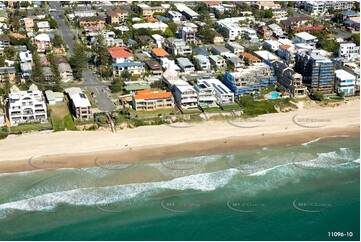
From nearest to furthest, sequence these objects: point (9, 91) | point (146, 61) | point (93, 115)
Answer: point (93, 115)
point (9, 91)
point (146, 61)

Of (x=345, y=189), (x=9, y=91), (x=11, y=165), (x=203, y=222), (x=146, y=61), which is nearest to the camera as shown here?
(x=203, y=222)

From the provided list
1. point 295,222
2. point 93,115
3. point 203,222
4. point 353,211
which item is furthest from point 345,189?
point 93,115

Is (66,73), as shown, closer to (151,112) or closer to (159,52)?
(159,52)

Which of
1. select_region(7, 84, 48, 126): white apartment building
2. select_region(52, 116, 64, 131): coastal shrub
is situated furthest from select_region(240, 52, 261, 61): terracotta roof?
select_region(7, 84, 48, 126): white apartment building

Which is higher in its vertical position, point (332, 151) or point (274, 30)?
point (274, 30)

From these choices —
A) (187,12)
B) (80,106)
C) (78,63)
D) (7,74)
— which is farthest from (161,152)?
(187,12)

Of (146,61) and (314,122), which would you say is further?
(146,61)

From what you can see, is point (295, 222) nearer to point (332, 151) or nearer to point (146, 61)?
point (332, 151)

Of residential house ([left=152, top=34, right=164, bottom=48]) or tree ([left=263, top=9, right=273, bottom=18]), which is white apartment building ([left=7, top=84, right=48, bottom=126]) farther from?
tree ([left=263, top=9, right=273, bottom=18])
